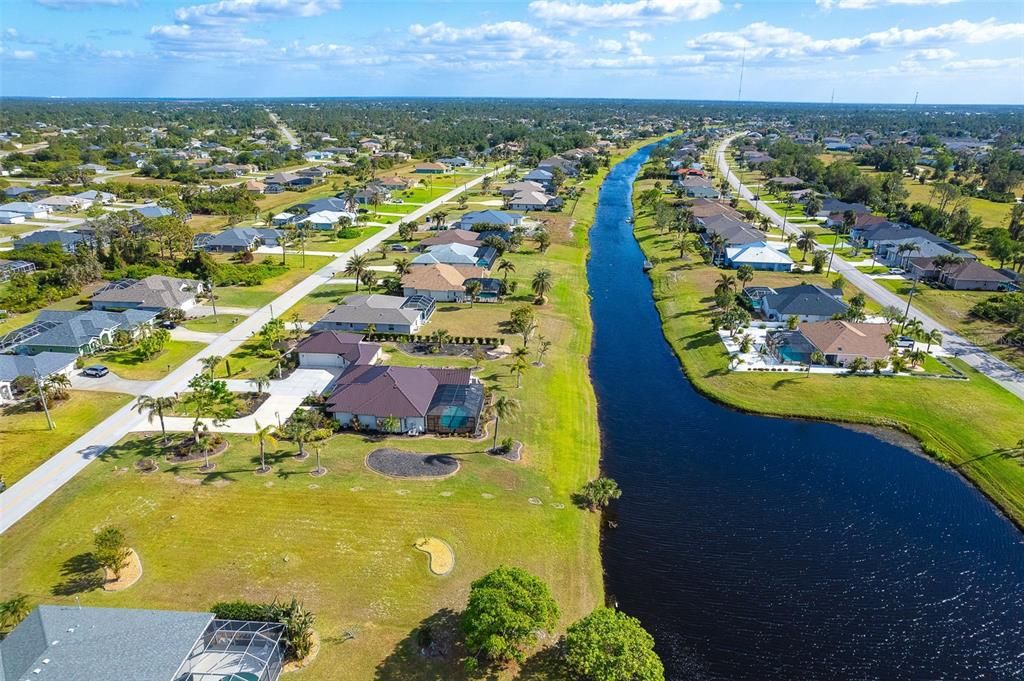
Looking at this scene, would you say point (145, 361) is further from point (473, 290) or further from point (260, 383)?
point (473, 290)

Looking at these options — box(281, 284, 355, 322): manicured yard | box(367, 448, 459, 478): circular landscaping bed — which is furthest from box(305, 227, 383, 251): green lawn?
box(367, 448, 459, 478): circular landscaping bed

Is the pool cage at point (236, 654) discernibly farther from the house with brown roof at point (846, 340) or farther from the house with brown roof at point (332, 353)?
the house with brown roof at point (846, 340)

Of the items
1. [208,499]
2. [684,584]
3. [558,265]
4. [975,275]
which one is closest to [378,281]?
[558,265]

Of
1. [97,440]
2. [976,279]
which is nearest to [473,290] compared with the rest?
[97,440]

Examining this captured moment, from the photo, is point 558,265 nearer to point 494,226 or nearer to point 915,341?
point 494,226

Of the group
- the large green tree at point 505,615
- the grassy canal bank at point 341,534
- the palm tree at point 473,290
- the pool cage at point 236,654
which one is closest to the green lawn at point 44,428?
the grassy canal bank at point 341,534

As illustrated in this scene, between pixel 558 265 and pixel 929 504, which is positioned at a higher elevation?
pixel 558 265
